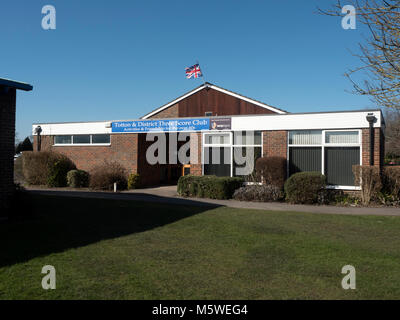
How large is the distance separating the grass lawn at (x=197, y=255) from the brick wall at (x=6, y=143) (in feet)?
2.58

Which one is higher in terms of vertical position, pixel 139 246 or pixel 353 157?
pixel 353 157

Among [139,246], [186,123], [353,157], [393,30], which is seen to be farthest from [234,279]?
[186,123]

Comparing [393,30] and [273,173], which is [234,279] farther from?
[273,173]

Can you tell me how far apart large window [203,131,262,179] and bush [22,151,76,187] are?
278 inches

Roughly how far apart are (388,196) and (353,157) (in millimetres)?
1970

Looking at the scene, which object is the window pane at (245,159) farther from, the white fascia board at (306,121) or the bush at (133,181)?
the bush at (133,181)

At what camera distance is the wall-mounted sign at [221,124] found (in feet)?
48.6

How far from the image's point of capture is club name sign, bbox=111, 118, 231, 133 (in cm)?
1502

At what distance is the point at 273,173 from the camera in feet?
42.3

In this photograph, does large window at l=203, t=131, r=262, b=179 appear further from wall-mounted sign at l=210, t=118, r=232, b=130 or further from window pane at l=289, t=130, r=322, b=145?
window pane at l=289, t=130, r=322, b=145

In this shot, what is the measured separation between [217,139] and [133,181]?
4492 mm

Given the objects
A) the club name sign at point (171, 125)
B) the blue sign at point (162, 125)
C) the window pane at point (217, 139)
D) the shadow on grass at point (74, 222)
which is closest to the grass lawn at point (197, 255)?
the shadow on grass at point (74, 222)

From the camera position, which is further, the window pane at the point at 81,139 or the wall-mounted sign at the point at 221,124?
the window pane at the point at 81,139

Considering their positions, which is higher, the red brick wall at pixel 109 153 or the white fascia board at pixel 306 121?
the white fascia board at pixel 306 121
